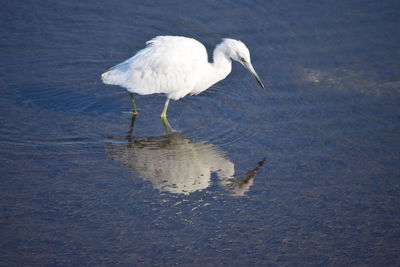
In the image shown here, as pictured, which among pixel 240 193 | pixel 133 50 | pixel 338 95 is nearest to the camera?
pixel 240 193

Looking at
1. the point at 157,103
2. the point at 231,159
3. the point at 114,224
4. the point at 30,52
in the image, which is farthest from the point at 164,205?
the point at 30,52

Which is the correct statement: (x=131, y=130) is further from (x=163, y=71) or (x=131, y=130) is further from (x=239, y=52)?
(x=239, y=52)

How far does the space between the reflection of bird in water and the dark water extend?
0.02m

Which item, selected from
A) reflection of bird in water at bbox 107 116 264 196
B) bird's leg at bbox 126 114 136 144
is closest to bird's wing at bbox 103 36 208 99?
bird's leg at bbox 126 114 136 144

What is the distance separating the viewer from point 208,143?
6.27 m

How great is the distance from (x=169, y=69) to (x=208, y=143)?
118cm

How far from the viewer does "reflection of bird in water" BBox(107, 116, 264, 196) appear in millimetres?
5477

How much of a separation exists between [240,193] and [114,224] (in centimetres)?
130

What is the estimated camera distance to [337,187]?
5.52m

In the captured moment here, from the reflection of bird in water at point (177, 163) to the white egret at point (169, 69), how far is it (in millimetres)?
604

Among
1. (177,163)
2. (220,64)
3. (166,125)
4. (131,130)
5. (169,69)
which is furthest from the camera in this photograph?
(220,64)

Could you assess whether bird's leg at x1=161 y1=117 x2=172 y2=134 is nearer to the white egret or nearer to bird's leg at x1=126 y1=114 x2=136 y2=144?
the white egret

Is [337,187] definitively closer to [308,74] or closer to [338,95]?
[338,95]

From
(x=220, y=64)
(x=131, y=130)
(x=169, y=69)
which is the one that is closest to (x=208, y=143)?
(x=131, y=130)
